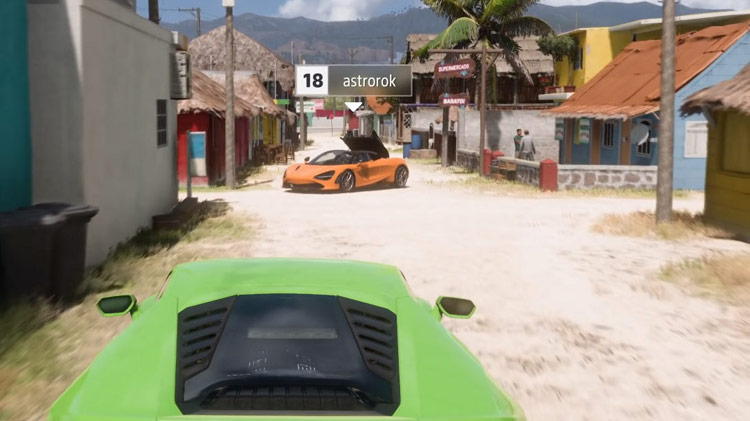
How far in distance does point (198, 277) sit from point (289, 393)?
0.90 m

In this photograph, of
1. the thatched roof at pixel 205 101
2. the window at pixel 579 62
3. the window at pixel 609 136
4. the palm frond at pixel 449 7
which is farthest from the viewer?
the window at pixel 579 62

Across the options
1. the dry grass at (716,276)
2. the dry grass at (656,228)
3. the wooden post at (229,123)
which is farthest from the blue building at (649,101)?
the dry grass at (716,276)

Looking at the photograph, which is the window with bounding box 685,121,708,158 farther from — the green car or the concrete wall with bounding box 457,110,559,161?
the green car

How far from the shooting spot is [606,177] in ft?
84.1

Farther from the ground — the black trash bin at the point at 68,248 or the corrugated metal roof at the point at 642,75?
the corrugated metal roof at the point at 642,75

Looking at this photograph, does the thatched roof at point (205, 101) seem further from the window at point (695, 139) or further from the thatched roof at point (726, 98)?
the window at point (695, 139)

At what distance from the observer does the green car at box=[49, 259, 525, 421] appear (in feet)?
9.56

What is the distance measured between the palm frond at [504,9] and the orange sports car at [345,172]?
12005 millimetres

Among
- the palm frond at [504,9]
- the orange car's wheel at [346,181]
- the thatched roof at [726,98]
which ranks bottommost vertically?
the orange car's wheel at [346,181]

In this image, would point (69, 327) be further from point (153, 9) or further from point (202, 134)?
point (202, 134)

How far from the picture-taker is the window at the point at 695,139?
26484 mm

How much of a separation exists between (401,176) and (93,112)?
1657 cm

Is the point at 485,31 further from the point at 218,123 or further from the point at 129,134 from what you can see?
the point at 129,134

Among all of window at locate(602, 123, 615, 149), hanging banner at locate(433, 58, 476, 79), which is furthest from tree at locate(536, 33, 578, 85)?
window at locate(602, 123, 615, 149)
